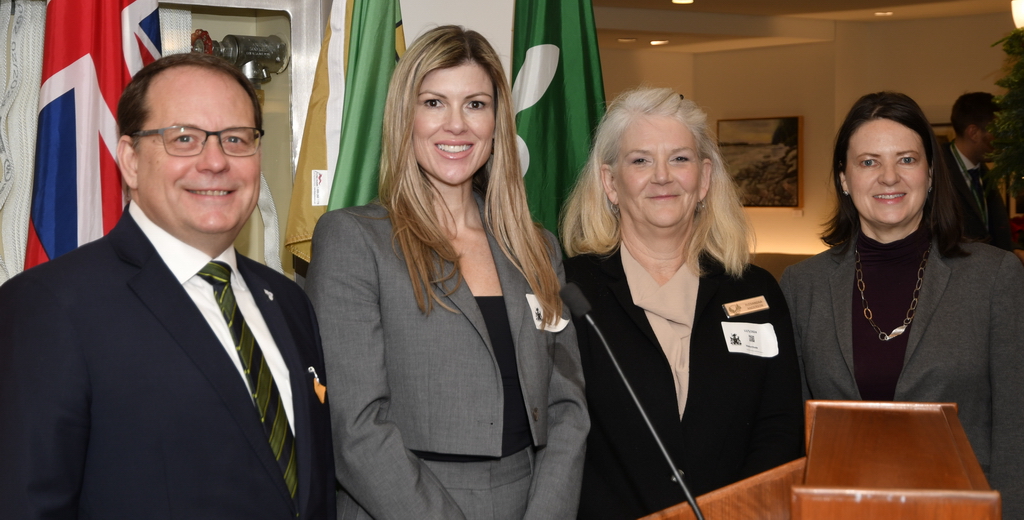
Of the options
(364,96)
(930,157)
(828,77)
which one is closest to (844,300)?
(930,157)

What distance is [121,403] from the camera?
4.59 feet

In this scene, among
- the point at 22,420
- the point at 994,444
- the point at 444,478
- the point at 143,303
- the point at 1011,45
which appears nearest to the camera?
the point at 22,420

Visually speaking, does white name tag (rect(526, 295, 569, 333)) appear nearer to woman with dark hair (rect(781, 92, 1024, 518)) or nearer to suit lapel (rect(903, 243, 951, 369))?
woman with dark hair (rect(781, 92, 1024, 518))

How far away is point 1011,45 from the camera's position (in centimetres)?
388

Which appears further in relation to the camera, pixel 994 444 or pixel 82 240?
pixel 82 240

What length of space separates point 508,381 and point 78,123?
1491 mm

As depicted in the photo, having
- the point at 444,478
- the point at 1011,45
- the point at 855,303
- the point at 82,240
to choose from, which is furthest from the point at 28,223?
the point at 1011,45

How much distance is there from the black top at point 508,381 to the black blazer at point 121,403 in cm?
59

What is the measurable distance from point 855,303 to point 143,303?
195 cm

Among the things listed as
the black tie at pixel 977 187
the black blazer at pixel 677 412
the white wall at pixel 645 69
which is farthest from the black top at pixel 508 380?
the white wall at pixel 645 69

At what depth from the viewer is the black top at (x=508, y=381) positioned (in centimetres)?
204

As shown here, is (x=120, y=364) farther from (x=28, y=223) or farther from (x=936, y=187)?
(x=936, y=187)

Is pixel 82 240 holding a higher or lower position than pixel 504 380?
higher

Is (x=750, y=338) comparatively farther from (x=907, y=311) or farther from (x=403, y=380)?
(x=403, y=380)
